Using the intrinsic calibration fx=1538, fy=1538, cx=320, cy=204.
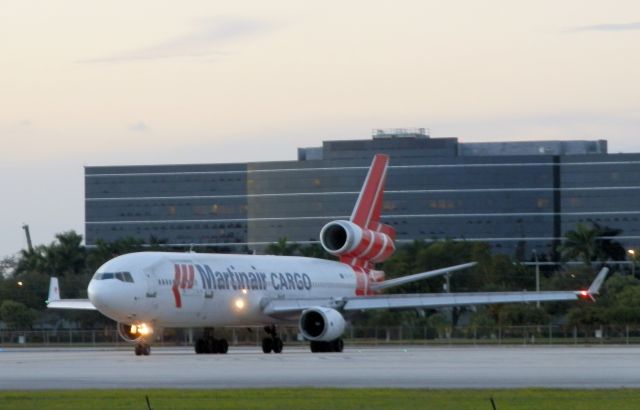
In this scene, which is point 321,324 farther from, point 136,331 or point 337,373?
point 337,373

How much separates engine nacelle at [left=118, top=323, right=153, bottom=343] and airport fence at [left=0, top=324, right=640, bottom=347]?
1852 cm

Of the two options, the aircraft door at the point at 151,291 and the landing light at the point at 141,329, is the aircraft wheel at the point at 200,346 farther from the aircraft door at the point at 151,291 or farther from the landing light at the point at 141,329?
the aircraft door at the point at 151,291

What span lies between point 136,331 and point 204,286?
3.44 metres

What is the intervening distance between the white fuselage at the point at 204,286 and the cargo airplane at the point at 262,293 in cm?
4

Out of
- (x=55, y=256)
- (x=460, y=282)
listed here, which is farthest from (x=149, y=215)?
(x=460, y=282)

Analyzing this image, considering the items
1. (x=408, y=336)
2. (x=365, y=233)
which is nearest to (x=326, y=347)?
(x=365, y=233)

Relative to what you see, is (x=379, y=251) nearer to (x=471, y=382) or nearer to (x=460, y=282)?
(x=471, y=382)

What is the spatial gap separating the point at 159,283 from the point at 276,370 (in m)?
19.0

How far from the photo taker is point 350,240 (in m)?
68.4

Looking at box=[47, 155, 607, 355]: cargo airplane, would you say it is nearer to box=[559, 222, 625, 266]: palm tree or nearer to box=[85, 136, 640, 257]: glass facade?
box=[559, 222, 625, 266]: palm tree

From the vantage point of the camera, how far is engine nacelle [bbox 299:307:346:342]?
60812 mm

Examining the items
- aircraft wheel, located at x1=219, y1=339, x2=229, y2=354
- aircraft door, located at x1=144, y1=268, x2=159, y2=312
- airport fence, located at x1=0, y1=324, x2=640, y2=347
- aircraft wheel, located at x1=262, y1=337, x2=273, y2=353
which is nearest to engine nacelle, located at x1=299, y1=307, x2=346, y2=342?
aircraft wheel, located at x1=262, y1=337, x2=273, y2=353

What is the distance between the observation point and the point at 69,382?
3391 centimetres

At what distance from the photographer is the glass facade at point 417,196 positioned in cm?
16988
